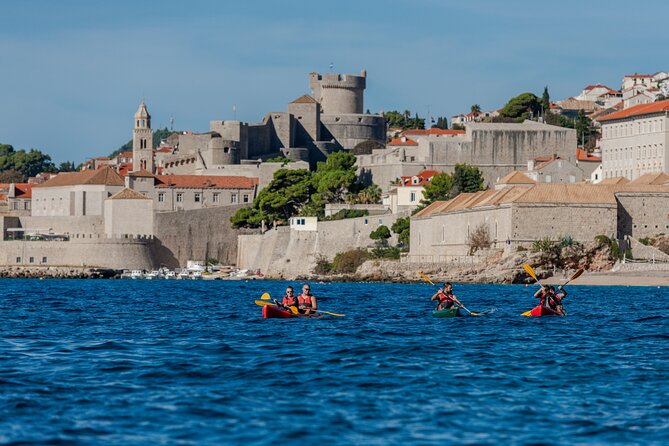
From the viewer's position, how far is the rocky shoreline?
284ft

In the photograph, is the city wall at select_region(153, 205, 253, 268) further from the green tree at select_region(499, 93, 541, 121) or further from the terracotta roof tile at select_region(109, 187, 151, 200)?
the green tree at select_region(499, 93, 541, 121)

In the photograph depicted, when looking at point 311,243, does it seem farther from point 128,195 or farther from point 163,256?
point 128,195

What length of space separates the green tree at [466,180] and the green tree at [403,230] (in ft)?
20.1

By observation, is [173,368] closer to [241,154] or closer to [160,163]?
[241,154]

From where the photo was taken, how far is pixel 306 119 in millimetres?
112000

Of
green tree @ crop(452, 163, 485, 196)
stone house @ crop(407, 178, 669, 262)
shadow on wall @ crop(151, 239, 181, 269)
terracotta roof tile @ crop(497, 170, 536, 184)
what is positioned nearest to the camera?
stone house @ crop(407, 178, 669, 262)

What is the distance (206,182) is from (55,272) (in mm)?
13598

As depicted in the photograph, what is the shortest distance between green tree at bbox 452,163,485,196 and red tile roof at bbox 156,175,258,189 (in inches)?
637

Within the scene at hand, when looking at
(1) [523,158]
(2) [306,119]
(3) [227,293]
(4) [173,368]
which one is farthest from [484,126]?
(4) [173,368]

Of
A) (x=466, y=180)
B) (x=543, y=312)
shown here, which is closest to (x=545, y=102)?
(x=466, y=180)

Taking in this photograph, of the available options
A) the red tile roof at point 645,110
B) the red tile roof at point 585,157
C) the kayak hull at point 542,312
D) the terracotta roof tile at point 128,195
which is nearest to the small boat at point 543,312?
the kayak hull at point 542,312

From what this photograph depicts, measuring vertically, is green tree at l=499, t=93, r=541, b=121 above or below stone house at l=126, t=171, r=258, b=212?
above

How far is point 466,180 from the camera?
88.2 metres

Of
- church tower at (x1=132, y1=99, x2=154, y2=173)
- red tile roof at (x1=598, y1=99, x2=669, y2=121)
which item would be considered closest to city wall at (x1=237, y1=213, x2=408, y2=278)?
red tile roof at (x1=598, y1=99, x2=669, y2=121)
